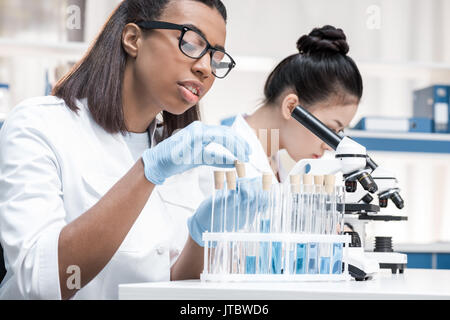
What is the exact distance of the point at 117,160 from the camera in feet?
4.53

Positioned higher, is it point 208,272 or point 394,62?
point 394,62

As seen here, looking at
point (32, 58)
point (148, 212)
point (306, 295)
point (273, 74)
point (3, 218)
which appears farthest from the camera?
point (32, 58)

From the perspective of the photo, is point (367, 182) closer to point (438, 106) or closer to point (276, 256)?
point (276, 256)

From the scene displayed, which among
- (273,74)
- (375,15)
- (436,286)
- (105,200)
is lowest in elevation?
(436,286)

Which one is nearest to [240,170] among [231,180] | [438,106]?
[231,180]

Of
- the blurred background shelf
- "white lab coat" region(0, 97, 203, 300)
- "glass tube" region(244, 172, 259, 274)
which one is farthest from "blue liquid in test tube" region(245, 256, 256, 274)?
the blurred background shelf

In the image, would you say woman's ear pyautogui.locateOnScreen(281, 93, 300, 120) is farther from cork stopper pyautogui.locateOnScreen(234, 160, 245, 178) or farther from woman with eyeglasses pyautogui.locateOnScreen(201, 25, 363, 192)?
cork stopper pyautogui.locateOnScreen(234, 160, 245, 178)

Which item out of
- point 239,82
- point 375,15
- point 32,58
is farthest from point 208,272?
point 32,58

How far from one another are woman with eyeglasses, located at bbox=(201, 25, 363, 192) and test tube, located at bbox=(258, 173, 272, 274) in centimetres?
90

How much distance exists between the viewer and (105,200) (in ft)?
3.48

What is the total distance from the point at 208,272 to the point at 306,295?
0.66 ft

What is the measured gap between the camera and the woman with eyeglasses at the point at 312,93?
6.42 ft

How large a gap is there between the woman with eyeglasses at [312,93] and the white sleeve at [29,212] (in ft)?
2.71
